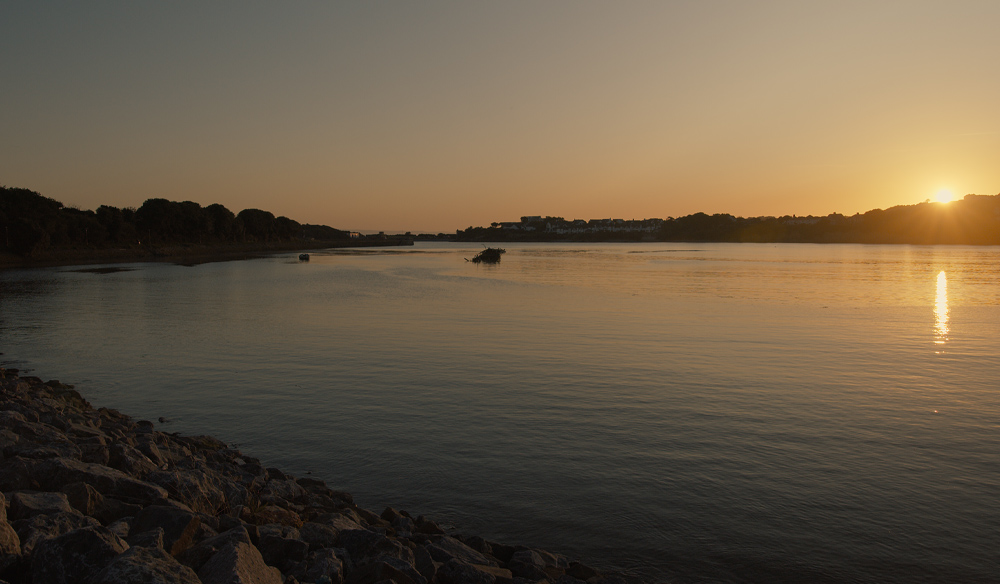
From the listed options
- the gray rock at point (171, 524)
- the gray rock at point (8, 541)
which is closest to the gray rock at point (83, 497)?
the gray rock at point (171, 524)

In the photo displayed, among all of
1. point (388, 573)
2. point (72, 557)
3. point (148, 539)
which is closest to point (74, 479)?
point (148, 539)

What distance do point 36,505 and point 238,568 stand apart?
2.12 m

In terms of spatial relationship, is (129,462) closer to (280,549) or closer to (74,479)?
(74,479)

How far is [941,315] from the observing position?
84.9ft

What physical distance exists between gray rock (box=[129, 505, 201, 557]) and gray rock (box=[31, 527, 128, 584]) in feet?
1.61

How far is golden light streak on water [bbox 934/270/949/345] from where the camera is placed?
2011 centimetres

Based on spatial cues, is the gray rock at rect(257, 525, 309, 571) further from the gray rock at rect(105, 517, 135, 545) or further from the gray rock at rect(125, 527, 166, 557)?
the gray rock at rect(105, 517, 135, 545)

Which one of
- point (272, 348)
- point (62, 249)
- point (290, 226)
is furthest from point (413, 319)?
point (290, 226)

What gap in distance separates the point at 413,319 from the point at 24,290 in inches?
1108

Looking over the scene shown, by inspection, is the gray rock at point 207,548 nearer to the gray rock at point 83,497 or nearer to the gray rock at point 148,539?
the gray rock at point 148,539

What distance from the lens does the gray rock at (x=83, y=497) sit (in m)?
5.34

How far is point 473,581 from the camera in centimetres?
505

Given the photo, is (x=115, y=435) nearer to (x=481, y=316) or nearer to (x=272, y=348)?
(x=272, y=348)

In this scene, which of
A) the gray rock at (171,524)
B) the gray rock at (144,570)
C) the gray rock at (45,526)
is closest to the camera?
the gray rock at (144,570)
